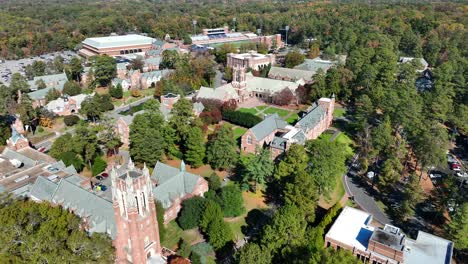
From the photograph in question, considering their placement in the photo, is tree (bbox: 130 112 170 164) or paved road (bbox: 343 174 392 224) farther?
tree (bbox: 130 112 170 164)

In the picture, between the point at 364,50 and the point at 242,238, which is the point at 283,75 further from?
the point at 242,238

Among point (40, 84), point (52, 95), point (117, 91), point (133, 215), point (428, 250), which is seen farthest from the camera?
point (40, 84)

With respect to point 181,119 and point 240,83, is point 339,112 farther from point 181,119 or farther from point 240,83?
point 181,119

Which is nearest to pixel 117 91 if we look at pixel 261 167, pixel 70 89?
pixel 70 89

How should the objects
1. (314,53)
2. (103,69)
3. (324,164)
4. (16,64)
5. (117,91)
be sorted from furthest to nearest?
(16,64) → (314,53) → (103,69) → (117,91) → (324,164)

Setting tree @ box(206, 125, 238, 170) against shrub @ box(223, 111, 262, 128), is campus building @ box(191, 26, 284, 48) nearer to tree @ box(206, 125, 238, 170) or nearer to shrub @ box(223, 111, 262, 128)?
shrub @ box(223, 111, 262, 128)

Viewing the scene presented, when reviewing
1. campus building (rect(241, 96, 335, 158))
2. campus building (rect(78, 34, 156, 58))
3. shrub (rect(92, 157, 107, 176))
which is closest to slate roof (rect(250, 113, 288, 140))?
campus building (rect(241, 96, 335, 158))

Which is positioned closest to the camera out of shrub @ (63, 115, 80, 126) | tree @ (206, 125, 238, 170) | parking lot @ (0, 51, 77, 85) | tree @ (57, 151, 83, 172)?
tree @ (206, 125, 238, 170)
